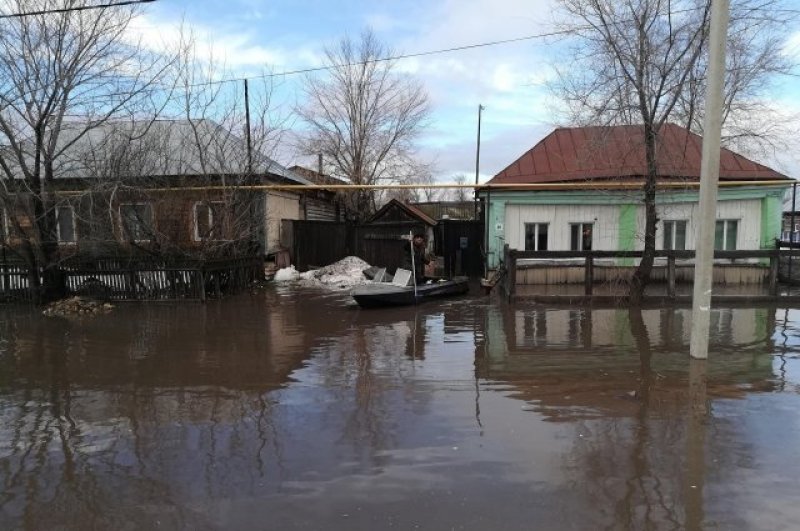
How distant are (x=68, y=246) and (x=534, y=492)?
1574 centimetres

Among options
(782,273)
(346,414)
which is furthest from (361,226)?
(346,414)

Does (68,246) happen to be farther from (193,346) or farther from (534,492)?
(534,492)

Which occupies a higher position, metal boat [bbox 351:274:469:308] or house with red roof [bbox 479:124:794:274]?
house with red roof [bbox 479:124:794:274]

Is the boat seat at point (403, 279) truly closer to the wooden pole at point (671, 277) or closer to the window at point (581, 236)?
the wooden pole at point (671, 277)

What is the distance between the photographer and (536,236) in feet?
59.6

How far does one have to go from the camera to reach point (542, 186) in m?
17.0

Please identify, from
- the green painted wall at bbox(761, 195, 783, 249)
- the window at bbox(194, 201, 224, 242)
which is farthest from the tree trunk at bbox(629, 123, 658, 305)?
the window at bbox(194, 201, 224, 242)

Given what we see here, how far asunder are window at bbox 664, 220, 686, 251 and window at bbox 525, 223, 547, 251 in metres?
3.50

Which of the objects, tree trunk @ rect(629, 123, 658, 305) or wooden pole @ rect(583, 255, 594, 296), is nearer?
tree trunk @ rect(629, 123, 658, 305)

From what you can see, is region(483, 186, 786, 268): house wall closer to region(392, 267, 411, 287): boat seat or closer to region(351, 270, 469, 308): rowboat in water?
region(351, 270, 469, 308): rowboat in water

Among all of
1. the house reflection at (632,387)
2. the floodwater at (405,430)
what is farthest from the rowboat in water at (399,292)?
the floodwater at (405,430)

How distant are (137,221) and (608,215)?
1319 centimetres

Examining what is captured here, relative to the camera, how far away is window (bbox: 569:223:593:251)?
17938mm

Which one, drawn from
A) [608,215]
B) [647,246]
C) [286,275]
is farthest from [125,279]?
[608,215]
